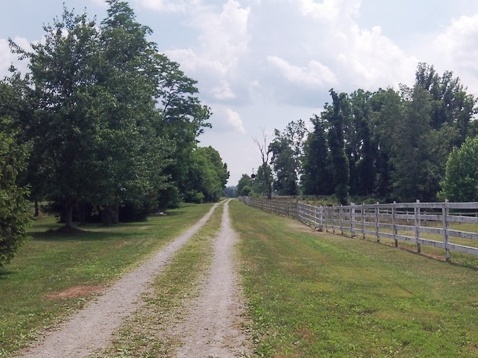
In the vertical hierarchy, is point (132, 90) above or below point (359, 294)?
above

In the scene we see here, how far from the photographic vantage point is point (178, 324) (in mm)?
7688

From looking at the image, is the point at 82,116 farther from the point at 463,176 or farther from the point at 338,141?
the point at 338,141

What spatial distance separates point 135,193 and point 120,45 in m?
7.88

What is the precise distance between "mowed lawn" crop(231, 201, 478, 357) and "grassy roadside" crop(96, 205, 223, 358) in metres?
1.04

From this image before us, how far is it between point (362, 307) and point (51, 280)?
6.91 meters

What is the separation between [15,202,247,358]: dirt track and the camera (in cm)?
650

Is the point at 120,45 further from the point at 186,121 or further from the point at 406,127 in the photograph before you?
the point at 406,127

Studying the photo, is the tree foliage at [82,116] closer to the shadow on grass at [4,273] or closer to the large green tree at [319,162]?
the shadow on grass at [4,273]

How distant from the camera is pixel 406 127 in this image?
7469 centimetres

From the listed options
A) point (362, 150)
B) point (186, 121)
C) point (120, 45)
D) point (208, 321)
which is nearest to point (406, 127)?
point (362, 150)

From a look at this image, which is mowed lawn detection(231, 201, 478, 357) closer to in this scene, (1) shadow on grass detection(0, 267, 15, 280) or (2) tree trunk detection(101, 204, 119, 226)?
(1) shadow on grass detection(0, 267, 15, 280)

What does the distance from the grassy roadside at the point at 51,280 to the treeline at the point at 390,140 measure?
51136 mm

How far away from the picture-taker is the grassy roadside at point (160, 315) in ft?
21.3

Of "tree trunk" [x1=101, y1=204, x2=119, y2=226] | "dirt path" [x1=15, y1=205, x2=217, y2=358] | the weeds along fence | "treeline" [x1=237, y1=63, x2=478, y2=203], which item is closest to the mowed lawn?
the weeds along fence
